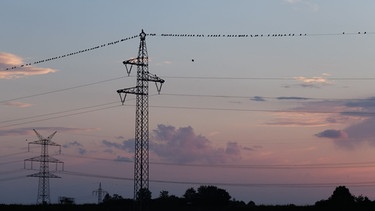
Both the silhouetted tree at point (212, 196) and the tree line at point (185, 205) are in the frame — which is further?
the silhouetted tree at point (212, 196)

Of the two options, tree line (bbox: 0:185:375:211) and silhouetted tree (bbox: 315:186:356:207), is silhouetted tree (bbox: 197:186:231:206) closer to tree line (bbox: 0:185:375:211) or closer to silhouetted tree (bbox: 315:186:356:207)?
tree line (bbox: 0:185:375:211)

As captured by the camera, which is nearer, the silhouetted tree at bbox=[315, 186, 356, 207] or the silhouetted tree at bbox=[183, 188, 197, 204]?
the silhouetted tree at bbox=[315, 186, 356, 207]

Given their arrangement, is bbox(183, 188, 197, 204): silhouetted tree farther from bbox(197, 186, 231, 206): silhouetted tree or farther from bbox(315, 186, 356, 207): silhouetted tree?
bbox(315, 186, 356, 207): silhouetted tree

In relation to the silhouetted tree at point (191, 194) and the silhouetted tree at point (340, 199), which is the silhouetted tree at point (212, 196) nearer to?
the silhouetted tree at point (191, 194)

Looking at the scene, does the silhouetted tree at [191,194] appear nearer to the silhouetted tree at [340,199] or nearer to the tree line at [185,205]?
the tree line at [185,205]

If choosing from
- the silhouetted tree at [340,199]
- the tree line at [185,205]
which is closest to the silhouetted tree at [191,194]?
the tree line at [185,205]

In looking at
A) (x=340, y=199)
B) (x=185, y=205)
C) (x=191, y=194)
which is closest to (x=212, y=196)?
(x=191, y=194)

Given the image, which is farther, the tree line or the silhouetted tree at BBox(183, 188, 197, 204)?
the silhouetted tree at BBox(183, 188, 197, 204)

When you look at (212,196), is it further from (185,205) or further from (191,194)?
(185,205)

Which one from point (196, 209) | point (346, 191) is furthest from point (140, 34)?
point (346, 191)

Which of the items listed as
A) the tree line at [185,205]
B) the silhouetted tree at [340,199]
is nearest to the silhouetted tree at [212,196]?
the tree line at [185,205]

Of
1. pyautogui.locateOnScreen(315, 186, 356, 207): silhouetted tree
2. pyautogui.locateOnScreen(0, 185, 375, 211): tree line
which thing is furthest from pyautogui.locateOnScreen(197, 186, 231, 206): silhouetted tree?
pyautogui.locateOnScreen(315, 186, 356, 207): silhouetted tree

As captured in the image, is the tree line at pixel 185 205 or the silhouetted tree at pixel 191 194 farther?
the silhouetted tree at pixel 191 194

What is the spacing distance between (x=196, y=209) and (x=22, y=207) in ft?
103
